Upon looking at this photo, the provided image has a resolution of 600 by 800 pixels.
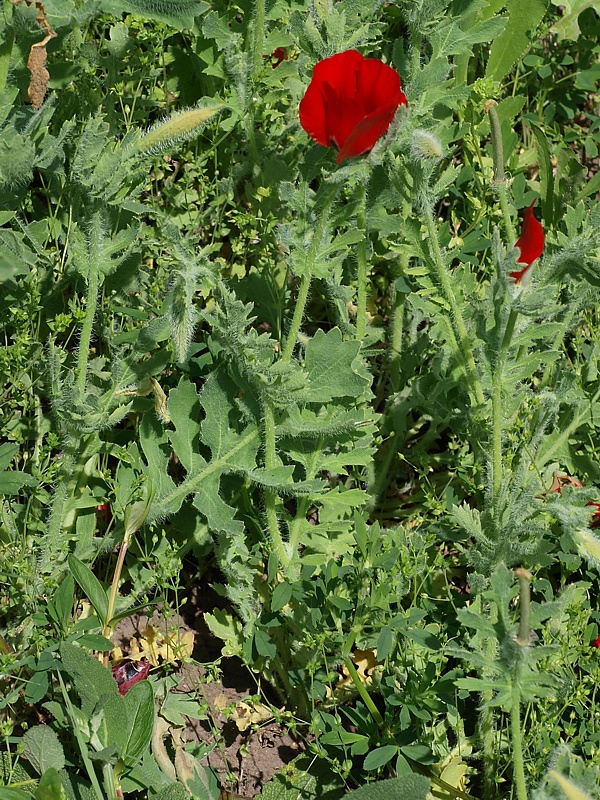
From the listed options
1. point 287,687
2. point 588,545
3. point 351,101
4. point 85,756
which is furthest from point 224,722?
point 351,101

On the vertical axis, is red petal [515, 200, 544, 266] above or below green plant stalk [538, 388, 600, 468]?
above

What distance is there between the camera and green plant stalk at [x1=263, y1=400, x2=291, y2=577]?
2.26 metres

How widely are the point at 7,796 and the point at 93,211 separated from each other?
137cm

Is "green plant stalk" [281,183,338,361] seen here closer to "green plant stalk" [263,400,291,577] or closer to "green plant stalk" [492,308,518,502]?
"green plant stalk" [263,400,291,577]

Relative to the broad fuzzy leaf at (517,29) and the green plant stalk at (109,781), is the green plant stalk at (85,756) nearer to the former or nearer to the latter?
the green plant stalk at (109,781)

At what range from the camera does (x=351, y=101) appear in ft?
6.68

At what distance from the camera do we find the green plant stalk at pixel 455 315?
227 centimetres

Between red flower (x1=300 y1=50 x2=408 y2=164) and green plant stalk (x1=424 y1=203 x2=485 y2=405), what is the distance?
314 mm

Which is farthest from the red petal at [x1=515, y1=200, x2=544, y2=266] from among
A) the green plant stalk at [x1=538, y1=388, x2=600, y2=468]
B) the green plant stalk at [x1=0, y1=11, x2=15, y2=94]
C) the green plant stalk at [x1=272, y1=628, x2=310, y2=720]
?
the green plant stalk at [x1=0, y1=11, x2=15, y2=94]

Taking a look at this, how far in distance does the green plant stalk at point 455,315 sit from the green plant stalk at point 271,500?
55 centimetres

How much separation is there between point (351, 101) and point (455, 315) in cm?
63

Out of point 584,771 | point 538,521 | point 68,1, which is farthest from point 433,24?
point 584,771

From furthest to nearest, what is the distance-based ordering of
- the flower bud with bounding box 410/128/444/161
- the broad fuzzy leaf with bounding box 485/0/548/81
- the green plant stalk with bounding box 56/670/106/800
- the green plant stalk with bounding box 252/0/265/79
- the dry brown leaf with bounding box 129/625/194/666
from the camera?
1. the broad fuzzy leaf with bounding box 485/0/548/81
2. the green plant stalk with bounding box 252/0/265/79
3. the dry brown leaf with bounding box 129/625/194/666
4. the flower bud with bounding box 410/128/444/161
5. the green plant stalk with bounding box 56/670/106/800

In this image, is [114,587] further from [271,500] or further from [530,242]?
[530,242]
